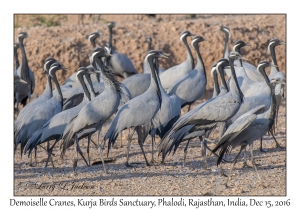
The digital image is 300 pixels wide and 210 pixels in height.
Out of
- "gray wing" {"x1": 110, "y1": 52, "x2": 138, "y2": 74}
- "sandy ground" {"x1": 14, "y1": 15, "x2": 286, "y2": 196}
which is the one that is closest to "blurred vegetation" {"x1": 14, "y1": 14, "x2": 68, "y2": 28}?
"sandy ground" {"x1": 14, "y1": 15, "x2": 286, "y2": 196}

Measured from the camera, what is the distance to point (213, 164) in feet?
35.9

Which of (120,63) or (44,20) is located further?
(44,20)

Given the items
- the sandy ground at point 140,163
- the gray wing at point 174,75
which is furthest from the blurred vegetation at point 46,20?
the gray wing at point 174,75

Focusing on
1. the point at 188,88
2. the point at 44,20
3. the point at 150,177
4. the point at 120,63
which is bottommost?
the point at 150,177

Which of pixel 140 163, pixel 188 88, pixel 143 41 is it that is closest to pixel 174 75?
pixel 188 88

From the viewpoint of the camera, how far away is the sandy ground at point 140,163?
9250mm

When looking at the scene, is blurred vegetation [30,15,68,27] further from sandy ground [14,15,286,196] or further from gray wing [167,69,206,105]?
gray wing [167,69,206,105]

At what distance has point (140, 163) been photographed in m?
11.2

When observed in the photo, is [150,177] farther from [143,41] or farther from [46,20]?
[46,20]

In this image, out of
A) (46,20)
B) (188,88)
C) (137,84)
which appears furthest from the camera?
(46,20)

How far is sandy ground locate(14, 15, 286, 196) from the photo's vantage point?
30.3 feet
